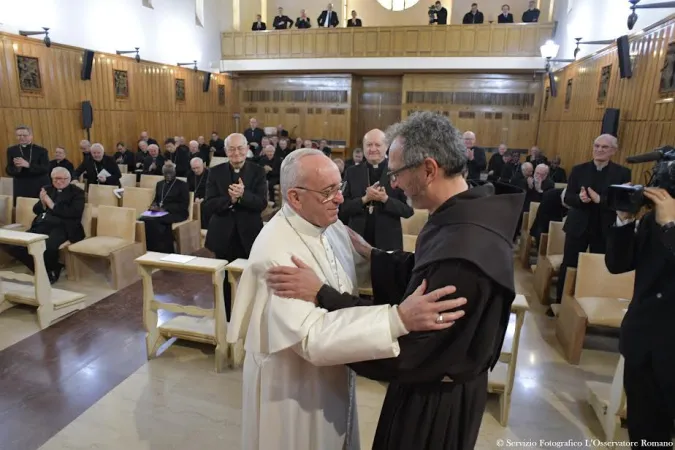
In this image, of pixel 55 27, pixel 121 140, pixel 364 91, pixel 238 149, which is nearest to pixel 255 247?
pixel 238 149

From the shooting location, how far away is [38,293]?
Answer: 156 inches

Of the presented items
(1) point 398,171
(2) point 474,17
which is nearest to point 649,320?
(1) point 398,171

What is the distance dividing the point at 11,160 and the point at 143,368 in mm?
5064

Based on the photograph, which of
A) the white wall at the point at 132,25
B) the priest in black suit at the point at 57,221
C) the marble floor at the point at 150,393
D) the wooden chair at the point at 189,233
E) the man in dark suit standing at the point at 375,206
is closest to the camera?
the marble floor at the point at 150,393

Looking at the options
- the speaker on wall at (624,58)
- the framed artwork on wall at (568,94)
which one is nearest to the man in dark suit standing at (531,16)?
the framed artwork on wall at (568,94)

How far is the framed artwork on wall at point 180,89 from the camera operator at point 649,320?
13078 millimetres

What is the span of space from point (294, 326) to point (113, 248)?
4416 millimetres

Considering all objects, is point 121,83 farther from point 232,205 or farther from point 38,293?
point 232,205

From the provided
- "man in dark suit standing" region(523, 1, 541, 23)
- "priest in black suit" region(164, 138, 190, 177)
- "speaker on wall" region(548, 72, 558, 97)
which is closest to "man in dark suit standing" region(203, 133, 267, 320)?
"priest in black suit" region(164, 138, 190, 177)

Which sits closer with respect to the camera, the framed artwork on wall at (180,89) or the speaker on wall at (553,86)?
the speaker on wall at (553,86)

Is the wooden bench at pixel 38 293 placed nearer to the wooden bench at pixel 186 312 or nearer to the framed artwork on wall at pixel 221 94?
the wooden bench at pixel 186 312

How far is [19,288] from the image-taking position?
4426 millimetres

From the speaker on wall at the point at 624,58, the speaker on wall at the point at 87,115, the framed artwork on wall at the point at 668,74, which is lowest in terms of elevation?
the speaker on wall at the point at 87,115

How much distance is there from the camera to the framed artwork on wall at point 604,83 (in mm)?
7205
